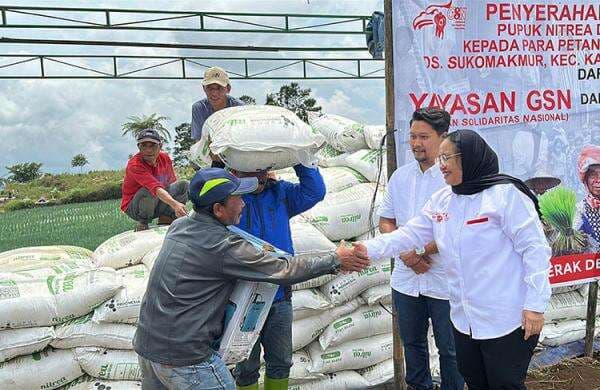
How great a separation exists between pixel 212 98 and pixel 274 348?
162 centimetres

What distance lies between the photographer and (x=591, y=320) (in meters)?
3.88

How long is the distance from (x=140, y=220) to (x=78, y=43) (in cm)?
552

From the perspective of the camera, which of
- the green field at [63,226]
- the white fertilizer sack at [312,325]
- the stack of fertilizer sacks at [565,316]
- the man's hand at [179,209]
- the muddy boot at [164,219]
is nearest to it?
the white fertilizer sack at [312,325]

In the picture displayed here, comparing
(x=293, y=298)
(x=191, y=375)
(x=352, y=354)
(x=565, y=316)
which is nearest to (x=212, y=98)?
(x=293, y=298)

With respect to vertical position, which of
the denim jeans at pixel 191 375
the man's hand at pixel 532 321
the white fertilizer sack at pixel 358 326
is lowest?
the white fertilizer sack at pixel 358 326

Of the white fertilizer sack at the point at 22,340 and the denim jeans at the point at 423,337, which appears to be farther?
the white fertilizer sack at the point at 22,340

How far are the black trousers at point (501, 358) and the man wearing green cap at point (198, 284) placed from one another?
31.4 inches

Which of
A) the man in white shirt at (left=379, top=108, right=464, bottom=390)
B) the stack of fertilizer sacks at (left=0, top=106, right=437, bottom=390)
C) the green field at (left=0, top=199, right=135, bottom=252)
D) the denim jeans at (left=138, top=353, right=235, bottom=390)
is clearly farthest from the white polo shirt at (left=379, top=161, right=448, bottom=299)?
the green field at (left=0, top=199, right=135, bottom=252)

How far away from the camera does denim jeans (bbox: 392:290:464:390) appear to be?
8.65 ft

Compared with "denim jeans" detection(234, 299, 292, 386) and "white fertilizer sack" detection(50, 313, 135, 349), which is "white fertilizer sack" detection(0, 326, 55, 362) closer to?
Answer: "white fertilizer sack" detection(50, 313, 135, 349)

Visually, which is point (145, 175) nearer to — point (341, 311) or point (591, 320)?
point (341, 311)

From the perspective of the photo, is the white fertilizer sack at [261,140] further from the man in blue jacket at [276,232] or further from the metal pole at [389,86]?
the metal pole at [389,86]

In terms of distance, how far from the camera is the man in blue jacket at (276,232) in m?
2.54

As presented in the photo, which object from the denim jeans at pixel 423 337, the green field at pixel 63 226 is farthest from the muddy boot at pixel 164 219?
the denim jeans at pixel 423 337
